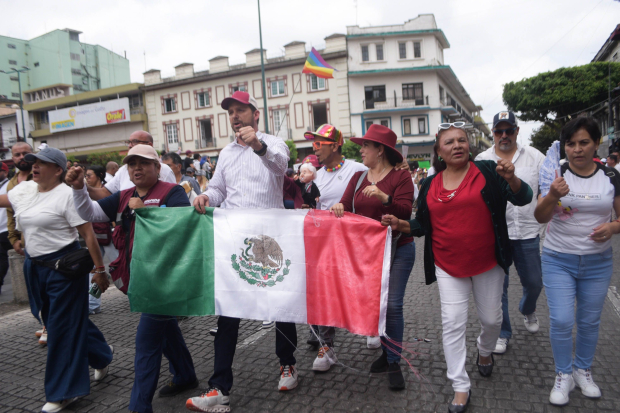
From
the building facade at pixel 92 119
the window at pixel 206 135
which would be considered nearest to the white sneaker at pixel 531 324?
the window at pixel 206 135

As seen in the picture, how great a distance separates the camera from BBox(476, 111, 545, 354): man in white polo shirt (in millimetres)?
4086

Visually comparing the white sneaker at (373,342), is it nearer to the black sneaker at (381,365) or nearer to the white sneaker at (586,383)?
the black sneaker at (381,365)

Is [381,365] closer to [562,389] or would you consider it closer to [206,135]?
[562,389]

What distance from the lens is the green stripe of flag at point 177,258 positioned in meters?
3.59

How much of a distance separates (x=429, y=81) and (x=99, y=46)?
49.1 m

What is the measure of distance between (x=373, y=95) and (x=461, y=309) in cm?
3874

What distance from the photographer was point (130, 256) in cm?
361

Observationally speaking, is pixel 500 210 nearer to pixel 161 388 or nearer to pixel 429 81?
pixel 161 388

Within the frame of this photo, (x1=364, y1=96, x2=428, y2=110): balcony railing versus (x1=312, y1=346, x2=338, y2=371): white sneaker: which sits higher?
(x1=364, y1=96, x2=428, y2=110): balcony railing

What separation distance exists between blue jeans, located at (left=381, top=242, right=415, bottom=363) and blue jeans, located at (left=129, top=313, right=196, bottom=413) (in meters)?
1.69

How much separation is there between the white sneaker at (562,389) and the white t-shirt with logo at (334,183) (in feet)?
8.51

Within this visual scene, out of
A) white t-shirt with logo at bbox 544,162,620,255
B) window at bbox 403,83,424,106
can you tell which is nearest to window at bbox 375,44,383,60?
window at bbox 403,83,424,106

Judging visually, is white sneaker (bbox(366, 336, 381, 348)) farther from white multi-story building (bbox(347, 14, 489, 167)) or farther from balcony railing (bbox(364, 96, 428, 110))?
balcony railing (bbox(364, 96, 428, 110))

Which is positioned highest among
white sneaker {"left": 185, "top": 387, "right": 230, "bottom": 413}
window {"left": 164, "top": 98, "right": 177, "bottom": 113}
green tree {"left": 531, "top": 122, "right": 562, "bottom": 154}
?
window {"left": 164, "top": 98, "right": 177, "bottom": 113}
